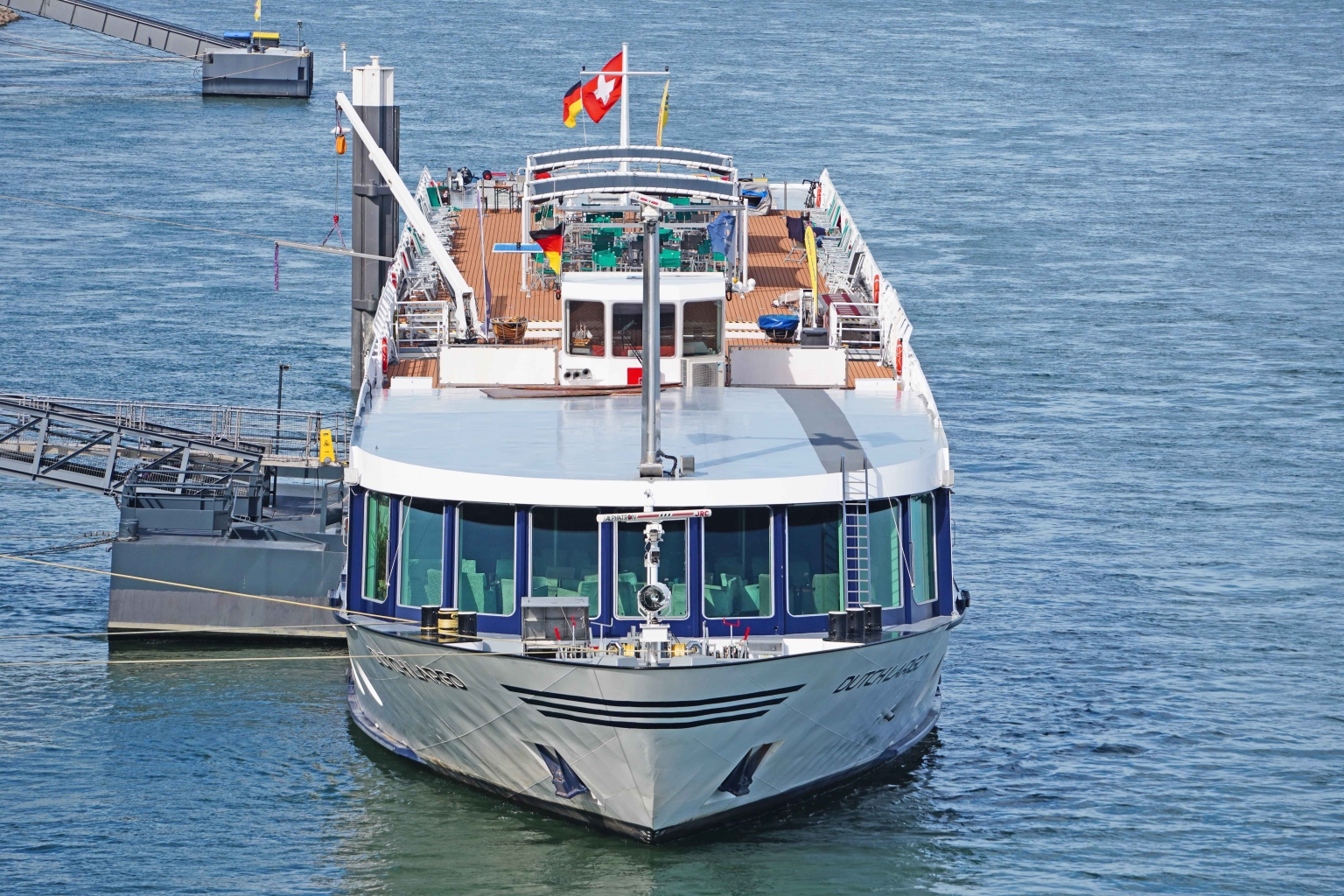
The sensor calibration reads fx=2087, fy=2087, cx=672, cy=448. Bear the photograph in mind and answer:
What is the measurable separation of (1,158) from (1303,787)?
70881 millimetres

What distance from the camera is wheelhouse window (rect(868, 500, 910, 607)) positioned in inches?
1192

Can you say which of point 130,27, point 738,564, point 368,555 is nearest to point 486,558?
point 368,555

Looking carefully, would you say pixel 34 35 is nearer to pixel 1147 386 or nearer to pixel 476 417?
pixel 1147 386

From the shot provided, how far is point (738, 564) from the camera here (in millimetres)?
29375

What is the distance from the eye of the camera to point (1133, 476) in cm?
5106

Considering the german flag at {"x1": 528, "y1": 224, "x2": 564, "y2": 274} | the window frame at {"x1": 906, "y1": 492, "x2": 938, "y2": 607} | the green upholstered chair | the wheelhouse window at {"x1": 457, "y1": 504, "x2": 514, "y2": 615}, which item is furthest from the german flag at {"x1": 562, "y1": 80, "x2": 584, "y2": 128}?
the green upholstered chair

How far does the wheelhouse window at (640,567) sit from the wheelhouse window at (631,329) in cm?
749

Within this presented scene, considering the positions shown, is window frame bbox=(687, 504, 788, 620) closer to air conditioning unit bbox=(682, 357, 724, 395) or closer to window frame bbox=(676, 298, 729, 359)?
air conditioning unit bbox=(682, 357, 724, 395)

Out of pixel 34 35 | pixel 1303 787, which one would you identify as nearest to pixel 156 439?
pixel 1303 787

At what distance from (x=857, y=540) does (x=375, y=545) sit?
282 inches

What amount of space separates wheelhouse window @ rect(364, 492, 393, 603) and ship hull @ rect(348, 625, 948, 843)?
25.4 inches

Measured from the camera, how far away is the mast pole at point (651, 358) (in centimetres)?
2900

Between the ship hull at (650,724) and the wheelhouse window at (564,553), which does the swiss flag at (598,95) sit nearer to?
the ship hull at (650,724)

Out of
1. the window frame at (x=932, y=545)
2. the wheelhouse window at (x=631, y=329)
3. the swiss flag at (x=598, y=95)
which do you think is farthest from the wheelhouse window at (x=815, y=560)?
the swiss flag at (x=598, y=95)
